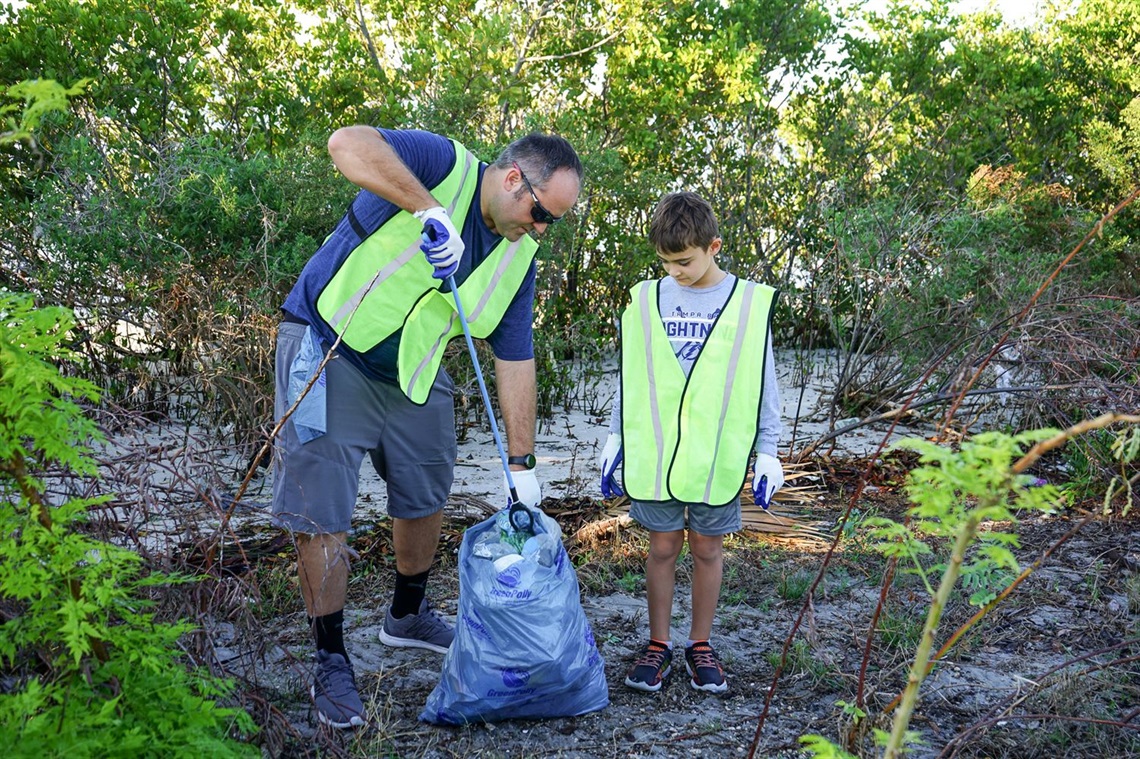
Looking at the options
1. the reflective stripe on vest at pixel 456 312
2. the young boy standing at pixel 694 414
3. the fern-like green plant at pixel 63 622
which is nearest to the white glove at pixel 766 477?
the young boy standing at pixel 694 414

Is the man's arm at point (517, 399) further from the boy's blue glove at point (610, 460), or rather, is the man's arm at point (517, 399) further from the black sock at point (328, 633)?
the black sock at point (328, 633)

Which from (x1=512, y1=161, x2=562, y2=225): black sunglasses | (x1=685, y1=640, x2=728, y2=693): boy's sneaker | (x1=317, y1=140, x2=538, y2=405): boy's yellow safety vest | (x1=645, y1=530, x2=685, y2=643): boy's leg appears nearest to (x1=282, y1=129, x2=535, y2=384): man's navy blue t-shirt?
(x1=317, y1=140, x2=538, y2=405): boy's yellow safety vest

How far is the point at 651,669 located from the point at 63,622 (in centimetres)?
188

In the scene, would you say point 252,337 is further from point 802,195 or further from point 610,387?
point 802,195

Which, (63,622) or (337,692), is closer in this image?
(63,622)

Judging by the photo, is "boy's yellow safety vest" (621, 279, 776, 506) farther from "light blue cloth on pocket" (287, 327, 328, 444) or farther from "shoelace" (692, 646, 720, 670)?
"light blue cloth on pocket" (287, 327, 328, 444)

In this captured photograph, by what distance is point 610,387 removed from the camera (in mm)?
8172

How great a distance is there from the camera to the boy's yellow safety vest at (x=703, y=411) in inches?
124

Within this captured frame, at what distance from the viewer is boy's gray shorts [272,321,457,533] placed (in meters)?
2.91

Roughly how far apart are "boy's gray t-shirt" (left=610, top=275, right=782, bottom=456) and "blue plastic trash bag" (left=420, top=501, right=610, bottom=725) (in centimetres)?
76

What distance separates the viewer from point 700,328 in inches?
128

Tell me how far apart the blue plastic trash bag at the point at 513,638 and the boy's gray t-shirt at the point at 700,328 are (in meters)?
0.76

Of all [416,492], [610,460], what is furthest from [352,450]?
[610,460]

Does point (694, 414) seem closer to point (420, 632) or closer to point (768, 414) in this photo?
point (768, 414)
